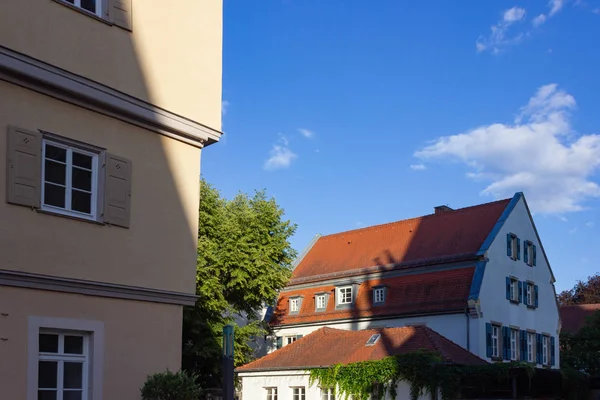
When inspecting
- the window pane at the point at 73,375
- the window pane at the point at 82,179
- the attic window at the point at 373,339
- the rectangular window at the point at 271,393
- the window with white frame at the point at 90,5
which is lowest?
the rectangular window at the point at 271,393

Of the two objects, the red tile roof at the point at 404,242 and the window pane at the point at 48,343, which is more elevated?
the red tile roof at the point at 404,242

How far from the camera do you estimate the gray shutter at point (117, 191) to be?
11.1 m

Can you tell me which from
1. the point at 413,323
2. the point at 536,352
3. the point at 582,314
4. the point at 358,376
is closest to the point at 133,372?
the point at 358,376

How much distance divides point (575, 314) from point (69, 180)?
58.7 metres

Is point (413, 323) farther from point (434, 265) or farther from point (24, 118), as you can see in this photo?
point (24, 118)

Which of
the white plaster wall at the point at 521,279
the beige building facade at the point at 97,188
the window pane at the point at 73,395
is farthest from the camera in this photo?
the white plaster wall at the point at 521,279

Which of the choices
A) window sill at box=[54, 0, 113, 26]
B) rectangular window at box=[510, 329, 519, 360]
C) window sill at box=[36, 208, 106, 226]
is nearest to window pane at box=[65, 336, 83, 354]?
window sill at box=[36, 208, 106, 226]

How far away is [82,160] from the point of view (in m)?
10.9

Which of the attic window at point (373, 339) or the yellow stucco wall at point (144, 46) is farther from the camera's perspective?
the attic window at point (373, 339)

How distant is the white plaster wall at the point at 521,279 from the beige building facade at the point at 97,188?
27.8 meters

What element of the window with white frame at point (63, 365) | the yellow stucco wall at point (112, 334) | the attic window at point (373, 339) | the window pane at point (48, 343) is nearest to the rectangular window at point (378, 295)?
the attic window at point (373, 339)

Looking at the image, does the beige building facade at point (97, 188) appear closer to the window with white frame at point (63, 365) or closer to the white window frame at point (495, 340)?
the window with white frame at point (63, 365)

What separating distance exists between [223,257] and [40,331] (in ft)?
88.5

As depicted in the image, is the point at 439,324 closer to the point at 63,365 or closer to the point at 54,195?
the point at 63,365
